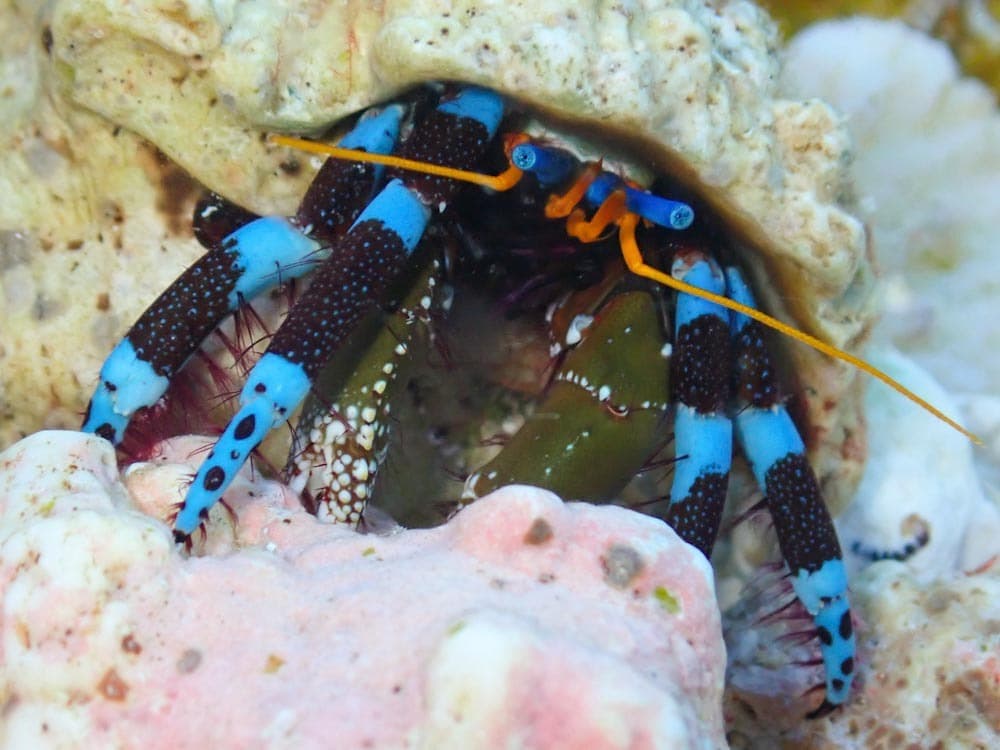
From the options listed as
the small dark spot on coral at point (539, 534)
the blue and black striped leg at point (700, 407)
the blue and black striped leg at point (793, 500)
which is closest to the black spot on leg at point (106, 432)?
the small dark spot on coral at point (539, 534)

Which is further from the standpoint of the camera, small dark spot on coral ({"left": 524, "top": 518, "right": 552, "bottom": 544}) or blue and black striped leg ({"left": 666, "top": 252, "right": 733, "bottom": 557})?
blue and black striped leg ({"left": 666, "top": 252, "right": 733, "bottom": 557})

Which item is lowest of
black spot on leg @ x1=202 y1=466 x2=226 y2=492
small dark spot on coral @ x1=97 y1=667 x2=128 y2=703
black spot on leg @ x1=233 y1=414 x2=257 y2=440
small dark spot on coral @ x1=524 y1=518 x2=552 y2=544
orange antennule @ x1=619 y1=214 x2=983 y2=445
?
small dark spot on coral @ x1=97 y1=667 x2=128 y2=703

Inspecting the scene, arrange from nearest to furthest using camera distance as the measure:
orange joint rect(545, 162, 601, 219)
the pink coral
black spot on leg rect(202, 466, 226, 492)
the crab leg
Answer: the pink coral < black spot on leg rect(202, 466, 226, 492) < the crab leg < orange joint rect(545, 162, 601, 219)

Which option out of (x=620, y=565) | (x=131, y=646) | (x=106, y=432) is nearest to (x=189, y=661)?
(x=131, y=646)

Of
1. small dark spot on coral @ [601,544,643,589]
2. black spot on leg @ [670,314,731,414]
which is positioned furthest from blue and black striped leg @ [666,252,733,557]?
small dark spot on coral @ [601,544,643,589]

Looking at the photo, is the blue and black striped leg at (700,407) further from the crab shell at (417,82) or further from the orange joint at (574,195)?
the orange joint at (574,195)

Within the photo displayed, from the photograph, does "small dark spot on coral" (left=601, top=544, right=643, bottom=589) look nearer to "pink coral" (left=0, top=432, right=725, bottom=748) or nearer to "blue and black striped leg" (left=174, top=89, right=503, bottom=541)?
"pink coral" (left=0, top=432, right=725, bottom=748)

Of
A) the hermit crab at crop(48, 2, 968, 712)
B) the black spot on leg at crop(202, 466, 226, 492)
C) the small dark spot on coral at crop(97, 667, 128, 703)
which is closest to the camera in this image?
the small dark spot on coral at crop(97, 667, 128, 703)
